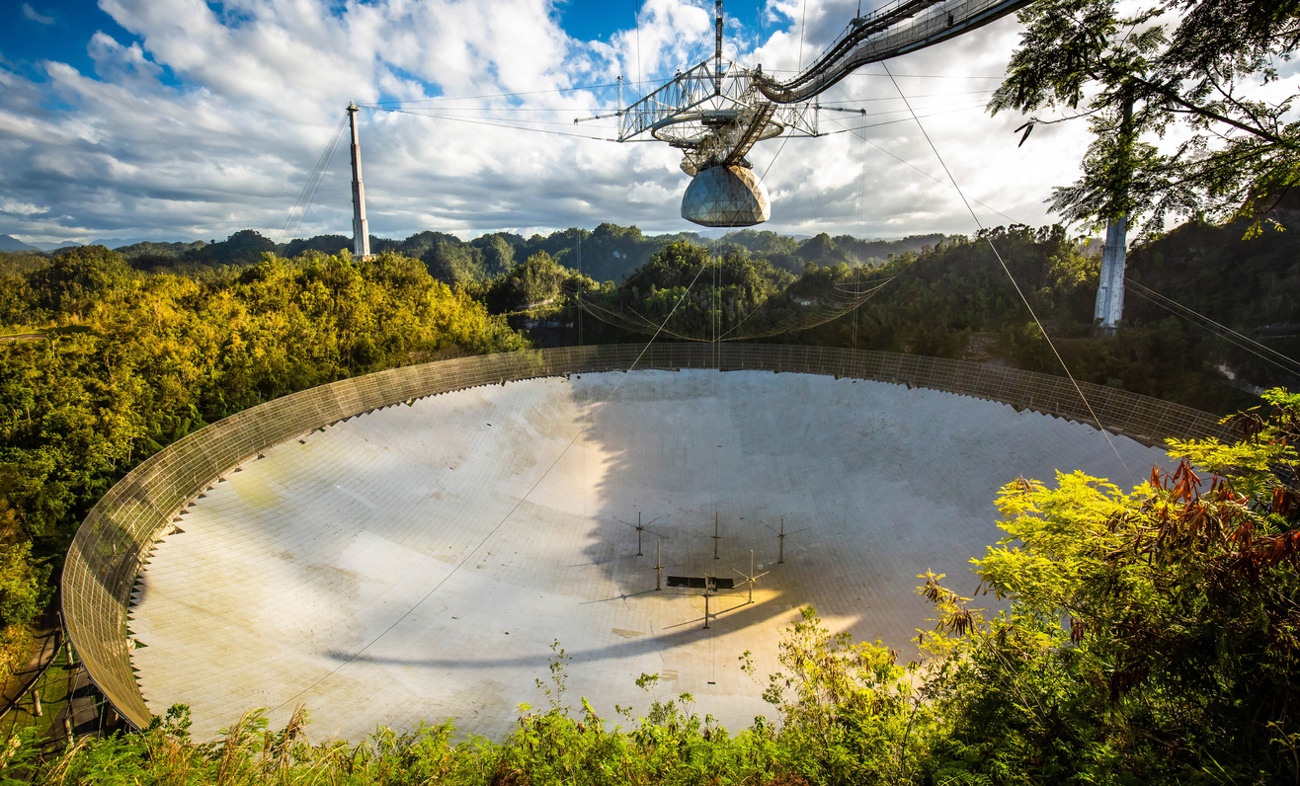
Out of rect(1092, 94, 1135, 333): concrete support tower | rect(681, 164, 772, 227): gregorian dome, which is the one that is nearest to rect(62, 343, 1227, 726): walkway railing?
rect(681, 164, 772, 227): gregorian dome

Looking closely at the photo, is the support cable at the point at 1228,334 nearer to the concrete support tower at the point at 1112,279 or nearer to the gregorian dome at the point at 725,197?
the concrete support tower at the point at 1112,279

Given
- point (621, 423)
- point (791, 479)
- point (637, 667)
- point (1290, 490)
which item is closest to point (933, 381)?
point (791, 479)

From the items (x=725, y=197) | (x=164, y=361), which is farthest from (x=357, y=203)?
(x=725, y=197)

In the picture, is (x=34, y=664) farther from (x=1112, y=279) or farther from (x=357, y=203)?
(x=1112, y=279)

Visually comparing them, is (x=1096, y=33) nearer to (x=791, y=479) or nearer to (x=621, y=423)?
(x=791, y=479)

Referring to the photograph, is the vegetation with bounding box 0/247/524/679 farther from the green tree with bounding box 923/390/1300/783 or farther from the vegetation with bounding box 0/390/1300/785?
the green tree with bounding box 923/390/1300/783

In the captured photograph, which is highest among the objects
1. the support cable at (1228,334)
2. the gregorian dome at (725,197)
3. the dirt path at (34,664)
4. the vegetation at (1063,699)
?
the gregorian dome at (725,197)

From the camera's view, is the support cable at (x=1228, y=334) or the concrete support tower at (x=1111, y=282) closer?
the support cable at (x=1228, y=334)

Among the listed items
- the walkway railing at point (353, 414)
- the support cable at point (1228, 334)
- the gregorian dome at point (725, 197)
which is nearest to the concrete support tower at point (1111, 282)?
the support cable at point (1228, 334)
